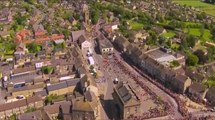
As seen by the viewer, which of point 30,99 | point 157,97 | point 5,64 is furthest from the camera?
point 5,64

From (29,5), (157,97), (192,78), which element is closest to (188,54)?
(192,78)

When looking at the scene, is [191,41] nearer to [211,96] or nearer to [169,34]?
[169,34]

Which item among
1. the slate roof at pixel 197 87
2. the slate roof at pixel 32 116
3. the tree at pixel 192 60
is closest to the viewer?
the slate roof at pixel 32 116

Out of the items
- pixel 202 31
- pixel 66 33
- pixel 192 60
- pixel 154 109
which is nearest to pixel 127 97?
pixel 154 109

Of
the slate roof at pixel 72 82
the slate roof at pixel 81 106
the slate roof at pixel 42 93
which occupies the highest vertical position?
the slate roof at pixel 81 106

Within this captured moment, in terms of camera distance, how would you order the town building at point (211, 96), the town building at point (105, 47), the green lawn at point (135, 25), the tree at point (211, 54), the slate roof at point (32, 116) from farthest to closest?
the green lawn at point (135, 25), the town building at point (105, 47), the tree at point (211, 54), the town building at point (211, 96), the slate roof at point (32, 116)

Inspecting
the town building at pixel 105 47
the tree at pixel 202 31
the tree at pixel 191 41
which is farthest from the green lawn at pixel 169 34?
the town building at pixel 105 47

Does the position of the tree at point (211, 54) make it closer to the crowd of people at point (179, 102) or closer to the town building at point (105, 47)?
the crowd of people at point (179, 102)

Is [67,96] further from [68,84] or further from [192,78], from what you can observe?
[192,78]

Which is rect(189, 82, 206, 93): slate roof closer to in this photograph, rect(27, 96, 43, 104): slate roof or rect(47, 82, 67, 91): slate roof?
rect(47, 82, 67, 91): slate roof

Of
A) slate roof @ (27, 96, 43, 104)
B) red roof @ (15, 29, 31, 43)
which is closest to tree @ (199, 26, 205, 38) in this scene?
red roof @ (15, 29, 31, 43)

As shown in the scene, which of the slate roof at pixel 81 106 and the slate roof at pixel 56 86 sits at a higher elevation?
the slate roof at pixel 81 106
